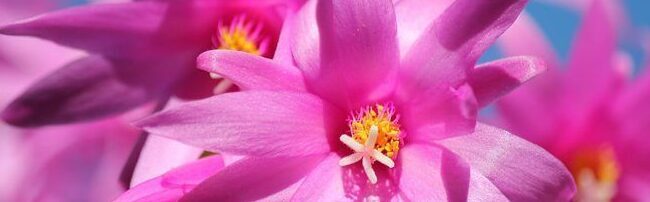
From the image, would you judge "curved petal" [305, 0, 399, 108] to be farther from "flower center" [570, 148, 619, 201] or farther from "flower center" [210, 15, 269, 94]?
"flower center" [570, 148, 619, 201]

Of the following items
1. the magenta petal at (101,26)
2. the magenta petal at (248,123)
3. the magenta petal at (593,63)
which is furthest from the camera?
the magenta petal at (593,63)

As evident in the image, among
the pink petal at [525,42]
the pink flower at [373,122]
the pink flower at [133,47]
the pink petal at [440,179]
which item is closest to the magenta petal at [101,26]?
the pink flower at [133,47]

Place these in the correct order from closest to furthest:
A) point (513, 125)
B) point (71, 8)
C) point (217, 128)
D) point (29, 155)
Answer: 1. point (217, 128)
2. point (71, 8)
3. point (513, 125)
4. point (29, 155)

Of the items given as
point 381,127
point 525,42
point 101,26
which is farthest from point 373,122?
point 525,42

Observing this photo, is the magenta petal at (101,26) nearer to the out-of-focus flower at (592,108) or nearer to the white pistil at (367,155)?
the white pistil at (367,155)

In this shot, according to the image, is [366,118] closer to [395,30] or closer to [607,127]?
[395,30]

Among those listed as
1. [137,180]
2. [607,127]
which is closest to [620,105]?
[607,127]
